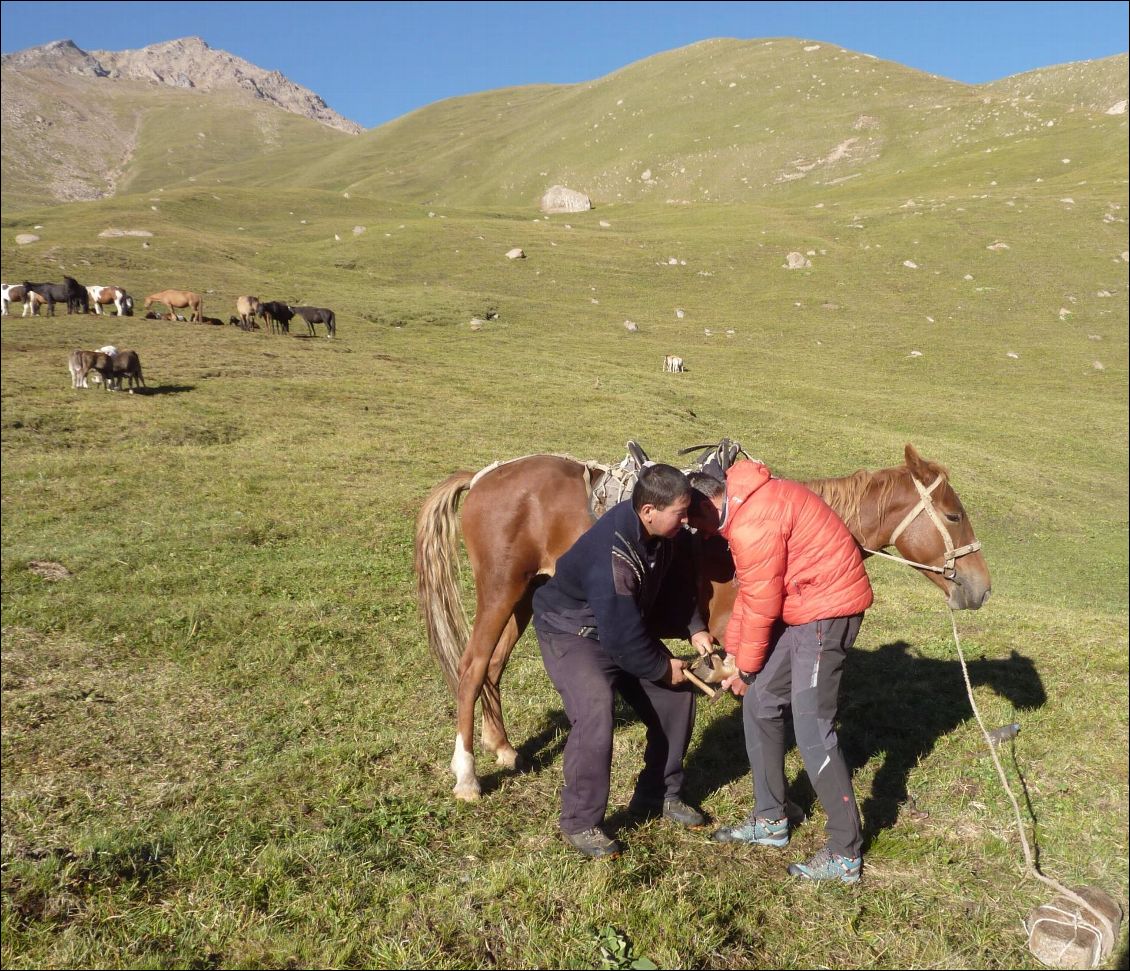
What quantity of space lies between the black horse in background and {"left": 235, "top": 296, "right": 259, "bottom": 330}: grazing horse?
6417mm

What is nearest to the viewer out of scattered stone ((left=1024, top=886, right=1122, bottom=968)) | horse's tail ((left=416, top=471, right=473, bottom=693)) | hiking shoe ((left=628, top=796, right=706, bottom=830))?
scattered stone ((left=1024, top=886, right=1122, bottom=968))

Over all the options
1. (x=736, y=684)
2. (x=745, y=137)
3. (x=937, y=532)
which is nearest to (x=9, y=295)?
(x=736, y=684)

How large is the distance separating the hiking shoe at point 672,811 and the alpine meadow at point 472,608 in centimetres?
17

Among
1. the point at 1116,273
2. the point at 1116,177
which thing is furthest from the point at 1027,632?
the point at 1116,177

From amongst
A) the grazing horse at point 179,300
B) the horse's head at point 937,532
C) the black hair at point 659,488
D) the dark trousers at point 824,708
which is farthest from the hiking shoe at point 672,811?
the grazing horse at point 179,300

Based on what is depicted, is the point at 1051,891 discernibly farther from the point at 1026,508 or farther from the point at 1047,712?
the point at 1026,508

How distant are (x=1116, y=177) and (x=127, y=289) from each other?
7753cm

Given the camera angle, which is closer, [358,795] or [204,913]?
[204,913]

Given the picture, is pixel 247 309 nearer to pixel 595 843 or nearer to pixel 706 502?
pixel 706 502

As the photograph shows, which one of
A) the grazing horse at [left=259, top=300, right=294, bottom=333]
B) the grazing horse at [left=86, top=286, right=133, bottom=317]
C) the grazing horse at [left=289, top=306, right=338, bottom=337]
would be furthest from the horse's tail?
the grazing horse at [left=86, top=286, right=133, bottom=317]

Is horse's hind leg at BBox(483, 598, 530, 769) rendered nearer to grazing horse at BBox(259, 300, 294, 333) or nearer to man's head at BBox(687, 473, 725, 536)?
man's head at BBox(687, 473, 725, 536)

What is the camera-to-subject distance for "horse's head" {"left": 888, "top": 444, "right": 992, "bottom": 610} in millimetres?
6082

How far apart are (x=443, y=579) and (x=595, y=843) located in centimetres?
268

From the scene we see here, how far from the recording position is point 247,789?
5934mm
